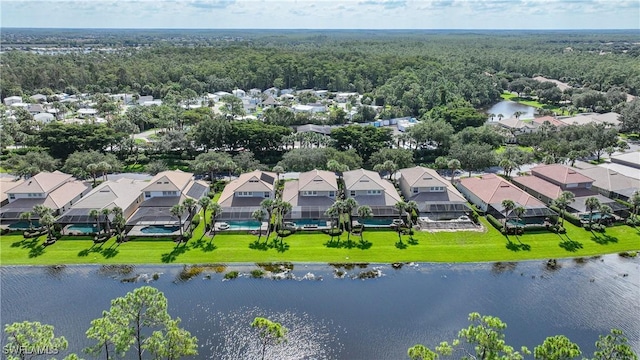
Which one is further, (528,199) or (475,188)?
(475,188)

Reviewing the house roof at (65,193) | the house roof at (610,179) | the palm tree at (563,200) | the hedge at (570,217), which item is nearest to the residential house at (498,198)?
the palm tree at (563,200)

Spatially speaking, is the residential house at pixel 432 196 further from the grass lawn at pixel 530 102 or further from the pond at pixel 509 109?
the grass lawn at pixel 530 102

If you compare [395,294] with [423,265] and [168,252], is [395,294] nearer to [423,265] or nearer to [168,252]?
[423,265]

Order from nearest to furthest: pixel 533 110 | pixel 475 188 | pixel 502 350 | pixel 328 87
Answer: pixel 502 350, pixel 475 188, pixel 533 110, pixel 328 87

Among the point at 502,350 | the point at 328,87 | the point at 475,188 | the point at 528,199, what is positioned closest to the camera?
the point at 502,350

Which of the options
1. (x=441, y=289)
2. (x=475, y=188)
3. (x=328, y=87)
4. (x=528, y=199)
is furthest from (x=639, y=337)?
(x=328, y=87)

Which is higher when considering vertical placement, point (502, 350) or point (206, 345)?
point (502, 350)
